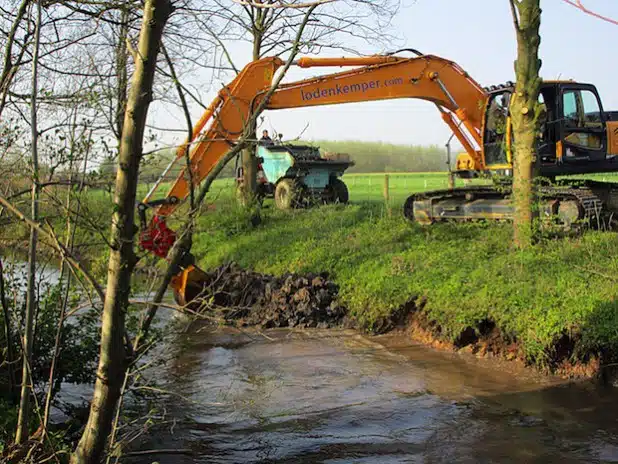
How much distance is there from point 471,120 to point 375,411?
848 centimetres

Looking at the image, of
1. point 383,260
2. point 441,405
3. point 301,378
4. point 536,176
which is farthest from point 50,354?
point 536,176

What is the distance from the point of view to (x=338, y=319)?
11.1m

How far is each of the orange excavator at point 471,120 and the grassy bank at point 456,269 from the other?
87 centimetres

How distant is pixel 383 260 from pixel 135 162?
329 inches

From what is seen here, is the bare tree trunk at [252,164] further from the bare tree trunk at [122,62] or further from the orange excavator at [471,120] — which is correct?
the bare tree trunk at [122,62]

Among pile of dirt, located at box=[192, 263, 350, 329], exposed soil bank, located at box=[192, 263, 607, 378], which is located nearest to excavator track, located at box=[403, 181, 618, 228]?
exposed soil bank, located at box=[192, 263, 607, 378]

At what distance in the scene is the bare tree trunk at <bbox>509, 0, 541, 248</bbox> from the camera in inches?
402

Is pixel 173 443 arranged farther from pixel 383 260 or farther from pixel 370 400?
pixel 383 260

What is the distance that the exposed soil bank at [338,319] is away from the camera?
7902 millimetres

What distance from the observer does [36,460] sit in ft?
15.3

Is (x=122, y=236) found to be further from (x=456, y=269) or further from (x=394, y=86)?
(x=394, y=86)

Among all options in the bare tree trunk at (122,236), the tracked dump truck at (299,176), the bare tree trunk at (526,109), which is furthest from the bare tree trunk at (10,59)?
the tracked dump truck at (299,176)


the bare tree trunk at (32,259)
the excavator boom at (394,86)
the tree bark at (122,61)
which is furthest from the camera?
the excavator boom at (394,86)

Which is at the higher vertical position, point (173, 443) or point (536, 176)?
point (536, 176)
